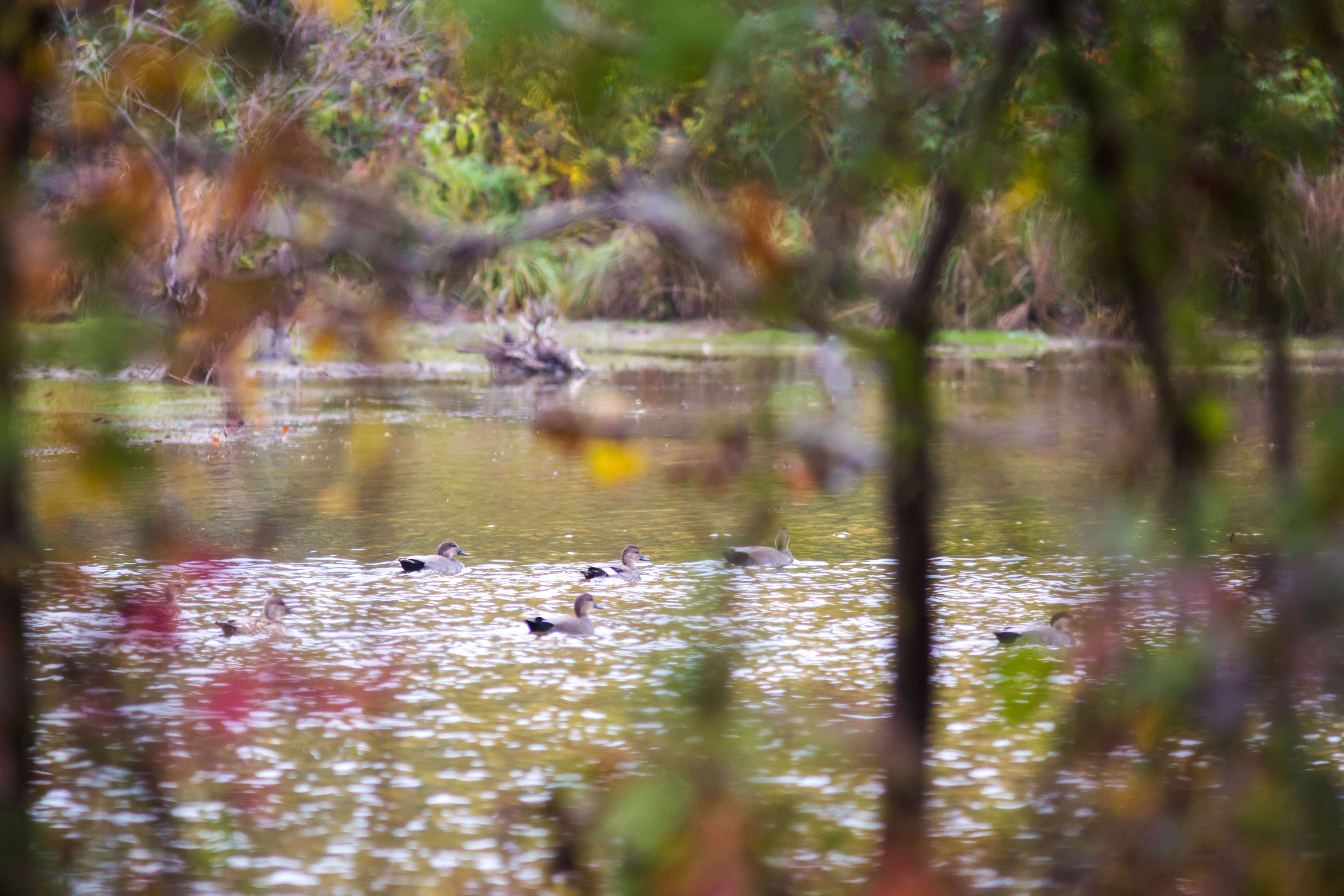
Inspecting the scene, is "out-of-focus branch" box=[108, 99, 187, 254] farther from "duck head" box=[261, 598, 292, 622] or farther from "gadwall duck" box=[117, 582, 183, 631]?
"duck head" box=[261, 598, 292, 622]

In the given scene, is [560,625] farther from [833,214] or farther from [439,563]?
[833,214]

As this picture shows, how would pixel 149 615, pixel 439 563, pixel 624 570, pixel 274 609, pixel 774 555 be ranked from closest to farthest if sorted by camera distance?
pixel 149 615
pixel 274 609
pixel 624 570
pixel 439 563
pixel 774 555

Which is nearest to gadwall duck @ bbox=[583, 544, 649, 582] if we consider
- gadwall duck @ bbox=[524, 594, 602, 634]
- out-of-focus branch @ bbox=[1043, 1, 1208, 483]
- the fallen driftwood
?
gadwall duck @ bbox=[524, 594, 602, 634]

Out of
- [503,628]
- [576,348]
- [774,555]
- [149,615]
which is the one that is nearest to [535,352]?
[576,348]

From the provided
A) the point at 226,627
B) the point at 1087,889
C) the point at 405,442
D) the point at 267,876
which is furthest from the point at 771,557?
the point at 1087,889

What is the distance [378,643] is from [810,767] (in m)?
2.56

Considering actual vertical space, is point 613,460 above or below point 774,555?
above

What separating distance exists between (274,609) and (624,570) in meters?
1.97

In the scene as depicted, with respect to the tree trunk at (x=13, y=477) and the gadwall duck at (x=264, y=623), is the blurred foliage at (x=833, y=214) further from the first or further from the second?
the gadwall duck at (x=264, y=623)

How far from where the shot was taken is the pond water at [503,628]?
1685 mm

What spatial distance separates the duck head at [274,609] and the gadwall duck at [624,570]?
1.74m

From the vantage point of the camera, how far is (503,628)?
26.0 feet

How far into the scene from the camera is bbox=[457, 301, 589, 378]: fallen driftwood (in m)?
22.1

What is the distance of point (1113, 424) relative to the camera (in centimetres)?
164
